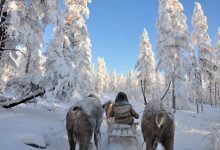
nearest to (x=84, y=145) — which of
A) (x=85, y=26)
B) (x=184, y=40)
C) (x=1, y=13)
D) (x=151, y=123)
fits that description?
(x=151, y=123)

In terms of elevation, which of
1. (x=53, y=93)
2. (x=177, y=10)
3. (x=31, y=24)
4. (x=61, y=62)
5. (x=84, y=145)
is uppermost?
(x=177, y=10)

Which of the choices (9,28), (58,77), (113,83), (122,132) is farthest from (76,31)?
(113,83)

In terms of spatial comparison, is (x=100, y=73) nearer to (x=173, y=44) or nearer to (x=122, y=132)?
(x=173, y=44)

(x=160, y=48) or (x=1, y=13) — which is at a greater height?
(x=160, y=48)

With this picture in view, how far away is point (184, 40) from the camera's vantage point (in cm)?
3192

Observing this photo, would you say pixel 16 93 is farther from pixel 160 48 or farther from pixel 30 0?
pixel 160 48

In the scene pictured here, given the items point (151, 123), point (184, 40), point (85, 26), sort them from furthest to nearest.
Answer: point (184, 40), point (85, 26), point (151, 123)

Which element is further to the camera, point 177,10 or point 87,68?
point 177,10

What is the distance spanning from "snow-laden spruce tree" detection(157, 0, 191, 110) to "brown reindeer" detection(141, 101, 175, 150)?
24.0 metres

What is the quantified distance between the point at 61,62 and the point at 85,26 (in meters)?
11.9

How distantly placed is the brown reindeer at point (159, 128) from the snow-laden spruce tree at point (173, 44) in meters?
24.0

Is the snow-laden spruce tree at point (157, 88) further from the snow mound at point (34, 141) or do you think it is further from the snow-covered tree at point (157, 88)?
the snow mound at point (34, 141)

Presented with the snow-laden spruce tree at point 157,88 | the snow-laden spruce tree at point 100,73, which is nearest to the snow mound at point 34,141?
the snow-laden spruce tree at point 157,88

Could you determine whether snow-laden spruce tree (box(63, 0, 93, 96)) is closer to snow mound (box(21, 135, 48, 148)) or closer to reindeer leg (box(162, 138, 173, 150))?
snow mound (box(21, 135, 48, 148))
